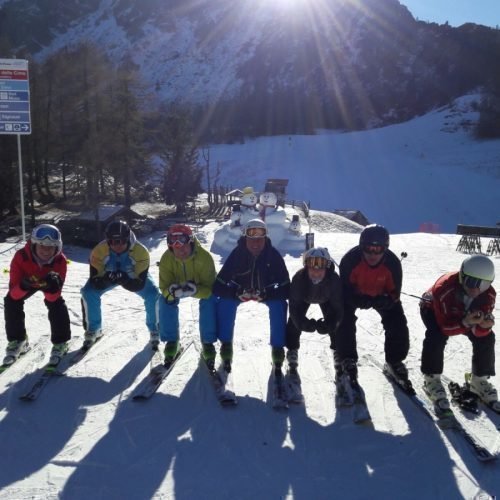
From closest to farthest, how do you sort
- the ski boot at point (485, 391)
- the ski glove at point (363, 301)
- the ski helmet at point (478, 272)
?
the ski helmet at point (478, 272) → the ski boot at point (485, 391) → the ski glove at point (363, 301)

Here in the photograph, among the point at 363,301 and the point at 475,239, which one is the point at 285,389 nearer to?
the point at 363,301

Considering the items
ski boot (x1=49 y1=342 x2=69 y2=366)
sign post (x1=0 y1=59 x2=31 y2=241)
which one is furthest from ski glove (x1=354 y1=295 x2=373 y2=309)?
sign post (x1=0 y1=59 x2=31 y2=241)

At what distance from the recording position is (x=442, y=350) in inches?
148

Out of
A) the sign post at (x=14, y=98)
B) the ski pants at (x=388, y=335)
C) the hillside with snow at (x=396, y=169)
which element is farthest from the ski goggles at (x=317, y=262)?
the hillside with snow at (x=396, y=169)

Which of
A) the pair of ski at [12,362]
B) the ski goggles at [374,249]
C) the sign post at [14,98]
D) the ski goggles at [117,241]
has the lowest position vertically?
the pair of ski at [12,362]

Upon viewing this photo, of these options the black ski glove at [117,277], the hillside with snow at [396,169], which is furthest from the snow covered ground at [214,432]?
the hillside with snow at [396,169]

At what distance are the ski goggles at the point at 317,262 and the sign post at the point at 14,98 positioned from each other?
26.0 ft

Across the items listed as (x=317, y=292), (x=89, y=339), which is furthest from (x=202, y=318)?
(x=89, y=339)

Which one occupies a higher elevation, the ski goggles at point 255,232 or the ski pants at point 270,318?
the ski goggles at point 255,232

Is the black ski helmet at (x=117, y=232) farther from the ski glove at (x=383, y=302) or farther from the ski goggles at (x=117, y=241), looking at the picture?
the ski glove at (x=383, y=302)

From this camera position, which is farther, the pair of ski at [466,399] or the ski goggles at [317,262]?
the ski goggles at [317,262]

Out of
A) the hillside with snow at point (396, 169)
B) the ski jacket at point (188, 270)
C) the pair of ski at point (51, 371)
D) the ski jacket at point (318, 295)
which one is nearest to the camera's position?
the pair of ski at point (51, 371)

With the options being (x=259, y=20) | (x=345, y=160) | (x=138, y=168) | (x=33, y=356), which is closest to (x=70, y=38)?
(x=259, y=20)

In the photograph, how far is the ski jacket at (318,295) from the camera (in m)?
3.89
